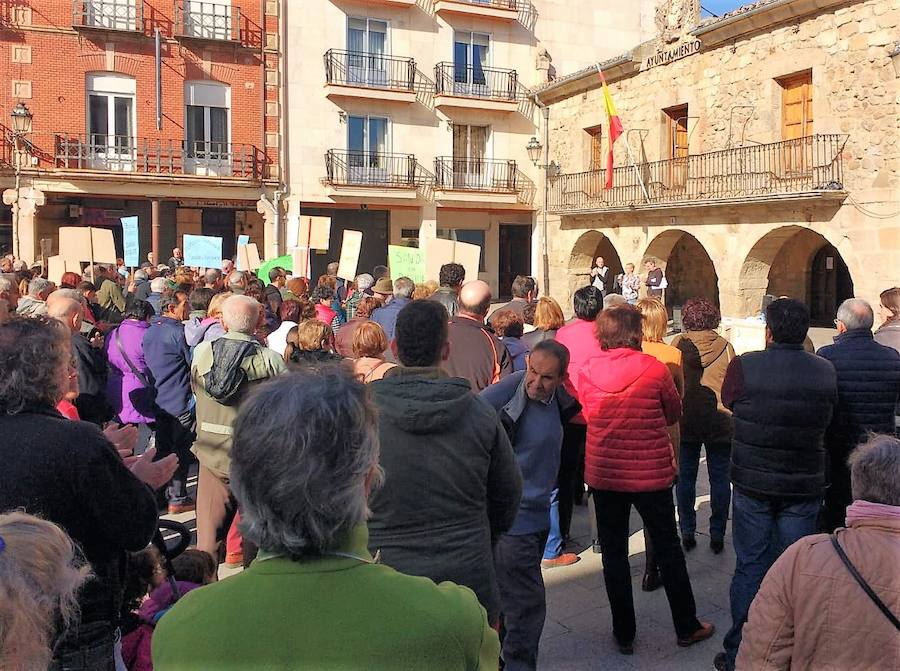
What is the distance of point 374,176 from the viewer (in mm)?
23625

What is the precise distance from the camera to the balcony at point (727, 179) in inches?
571

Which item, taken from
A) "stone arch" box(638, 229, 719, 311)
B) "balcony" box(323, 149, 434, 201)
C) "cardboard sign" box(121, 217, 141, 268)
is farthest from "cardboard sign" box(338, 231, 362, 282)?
"stone arch" box(638, 229, 719, 311)

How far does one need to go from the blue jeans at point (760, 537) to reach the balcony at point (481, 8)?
73.0ft

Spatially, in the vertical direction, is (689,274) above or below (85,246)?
below

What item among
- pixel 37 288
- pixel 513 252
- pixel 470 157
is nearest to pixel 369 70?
pixel 470 157

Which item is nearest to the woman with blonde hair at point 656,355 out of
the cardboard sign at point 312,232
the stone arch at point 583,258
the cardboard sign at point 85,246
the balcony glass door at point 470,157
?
the cardboard sign at point 312,232

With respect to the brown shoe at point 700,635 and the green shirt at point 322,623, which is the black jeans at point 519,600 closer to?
the brown shoe at point 700,635

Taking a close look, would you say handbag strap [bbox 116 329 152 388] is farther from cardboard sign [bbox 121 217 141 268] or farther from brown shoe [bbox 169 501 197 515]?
cardboard sign [bbox 121 217 141 268]

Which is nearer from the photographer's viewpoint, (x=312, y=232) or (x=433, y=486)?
(x=433, y=486)

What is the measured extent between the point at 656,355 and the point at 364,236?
66.2 feet

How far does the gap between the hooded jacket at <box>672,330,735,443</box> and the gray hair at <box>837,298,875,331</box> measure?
0.88m

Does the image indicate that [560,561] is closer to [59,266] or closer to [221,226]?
[59,266]

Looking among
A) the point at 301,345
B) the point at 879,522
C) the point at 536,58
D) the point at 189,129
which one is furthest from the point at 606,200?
the point at 879,522

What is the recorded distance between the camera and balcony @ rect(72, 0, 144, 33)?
2019cm
